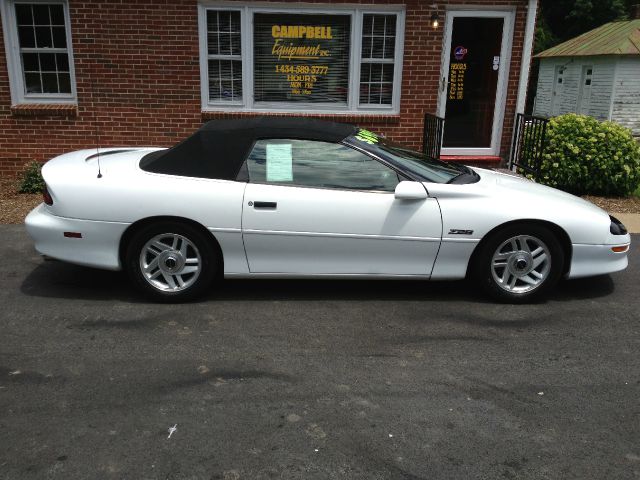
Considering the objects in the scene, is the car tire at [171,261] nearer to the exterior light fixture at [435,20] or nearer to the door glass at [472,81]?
the exterior light fixture at [435,20]

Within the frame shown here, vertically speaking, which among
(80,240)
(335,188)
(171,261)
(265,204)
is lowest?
(171,261)

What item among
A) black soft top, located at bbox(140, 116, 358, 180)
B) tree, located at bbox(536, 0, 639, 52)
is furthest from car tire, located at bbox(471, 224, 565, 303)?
tree, located at bbox(536, 0, 639, 52)

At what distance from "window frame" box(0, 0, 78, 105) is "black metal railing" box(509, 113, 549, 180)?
22.0ft

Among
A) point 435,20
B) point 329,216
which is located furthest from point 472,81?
point 329,216

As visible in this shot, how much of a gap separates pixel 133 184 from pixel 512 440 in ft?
10.4

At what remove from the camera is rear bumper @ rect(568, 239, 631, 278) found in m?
4.77

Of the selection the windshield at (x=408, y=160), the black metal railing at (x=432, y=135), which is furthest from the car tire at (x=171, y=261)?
the black metal railing at (x=432, y=135)

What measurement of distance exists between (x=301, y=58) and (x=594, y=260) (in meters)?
5.80

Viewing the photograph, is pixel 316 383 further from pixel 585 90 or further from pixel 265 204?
pixel 585 90

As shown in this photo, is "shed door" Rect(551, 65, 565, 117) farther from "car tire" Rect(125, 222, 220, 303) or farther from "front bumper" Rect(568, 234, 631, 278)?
"car tire" Rect(125, 222, 220, 303)

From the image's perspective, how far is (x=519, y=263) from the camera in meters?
4.73

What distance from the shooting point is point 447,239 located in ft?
15.2

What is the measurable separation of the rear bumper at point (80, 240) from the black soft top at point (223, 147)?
1.94 feet

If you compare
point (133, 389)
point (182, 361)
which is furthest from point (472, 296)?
point (133, 389)
